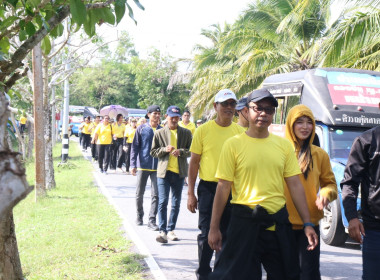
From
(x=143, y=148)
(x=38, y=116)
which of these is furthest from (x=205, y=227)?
(x=38, y=116)

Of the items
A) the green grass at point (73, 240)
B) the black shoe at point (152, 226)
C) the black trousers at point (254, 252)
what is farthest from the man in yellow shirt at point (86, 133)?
the black trousers at point (254, 252)

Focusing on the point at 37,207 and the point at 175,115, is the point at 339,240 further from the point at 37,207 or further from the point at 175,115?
the point at 37,207

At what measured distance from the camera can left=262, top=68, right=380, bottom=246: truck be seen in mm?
7609

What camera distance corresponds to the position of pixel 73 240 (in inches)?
297

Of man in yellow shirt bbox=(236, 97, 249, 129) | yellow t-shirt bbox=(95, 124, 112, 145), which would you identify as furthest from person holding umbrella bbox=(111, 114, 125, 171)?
man in yellow shirt bbox=(236, 97, 249, 129)

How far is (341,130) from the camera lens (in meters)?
8.41

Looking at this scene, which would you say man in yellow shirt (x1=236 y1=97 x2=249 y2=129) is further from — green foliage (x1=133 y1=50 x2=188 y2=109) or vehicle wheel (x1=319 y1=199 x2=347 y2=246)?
green foliage (x1=133 y1=50 x2=188 y2=109)

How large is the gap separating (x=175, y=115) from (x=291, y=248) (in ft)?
13.3

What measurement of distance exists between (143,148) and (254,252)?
5147 millimetres

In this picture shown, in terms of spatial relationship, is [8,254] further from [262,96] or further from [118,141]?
[118,141]

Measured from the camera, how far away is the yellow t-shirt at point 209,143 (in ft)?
17.8

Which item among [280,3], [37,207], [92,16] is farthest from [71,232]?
[280,3]

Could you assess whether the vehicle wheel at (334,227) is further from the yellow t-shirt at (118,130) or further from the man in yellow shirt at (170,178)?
the yellow t-shirt at (118,130)

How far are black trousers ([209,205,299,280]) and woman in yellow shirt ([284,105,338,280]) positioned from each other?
383mm
